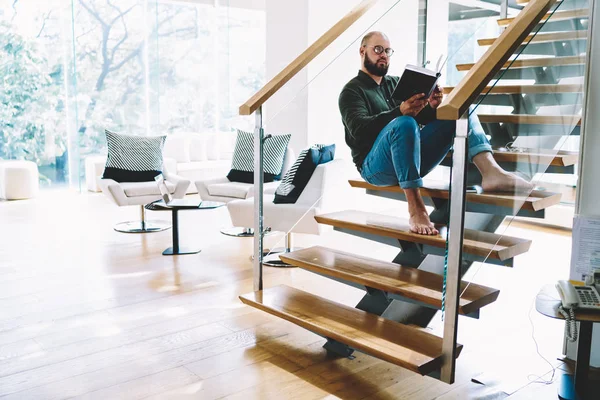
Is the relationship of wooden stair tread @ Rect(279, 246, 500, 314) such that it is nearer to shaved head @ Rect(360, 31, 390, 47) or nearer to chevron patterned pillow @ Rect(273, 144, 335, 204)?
chevron patterned pillow @ Rect(273, 144, 335, 204)

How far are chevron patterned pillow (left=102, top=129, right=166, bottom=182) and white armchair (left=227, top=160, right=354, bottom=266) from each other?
2.13 meters

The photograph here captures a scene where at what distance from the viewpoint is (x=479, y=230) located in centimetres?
297

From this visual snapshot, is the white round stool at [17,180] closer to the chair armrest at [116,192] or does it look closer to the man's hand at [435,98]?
the chair armrest at [116,192]

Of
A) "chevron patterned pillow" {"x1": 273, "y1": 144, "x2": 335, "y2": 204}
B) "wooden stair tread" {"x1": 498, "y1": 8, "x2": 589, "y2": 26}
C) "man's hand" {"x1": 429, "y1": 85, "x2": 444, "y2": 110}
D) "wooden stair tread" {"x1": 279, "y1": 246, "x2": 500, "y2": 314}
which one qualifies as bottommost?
"wooden stair tread" {"x1": 279, "y1": 246, "x2": 500, "y2": 314}

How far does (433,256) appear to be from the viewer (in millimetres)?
3109

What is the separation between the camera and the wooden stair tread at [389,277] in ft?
8.64

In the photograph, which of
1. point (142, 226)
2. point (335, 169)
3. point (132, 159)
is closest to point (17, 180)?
point (132, 159)

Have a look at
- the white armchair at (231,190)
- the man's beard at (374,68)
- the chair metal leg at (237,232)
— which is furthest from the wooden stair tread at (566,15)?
the chair metal leg at (237,232)

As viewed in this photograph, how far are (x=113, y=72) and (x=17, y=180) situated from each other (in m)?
2.13

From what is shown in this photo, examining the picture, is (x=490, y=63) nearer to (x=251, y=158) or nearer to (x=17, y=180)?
(x=251, y=158)

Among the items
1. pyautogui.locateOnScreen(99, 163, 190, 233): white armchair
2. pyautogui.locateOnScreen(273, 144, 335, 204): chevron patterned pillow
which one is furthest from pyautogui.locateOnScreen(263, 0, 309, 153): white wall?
pyautogui.locateOnScreen(99, 163, 190, 233): white armchair

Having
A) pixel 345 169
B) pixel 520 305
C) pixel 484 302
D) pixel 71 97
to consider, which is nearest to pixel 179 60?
pixel 71 97

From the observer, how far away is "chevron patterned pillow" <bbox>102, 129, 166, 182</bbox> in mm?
5961

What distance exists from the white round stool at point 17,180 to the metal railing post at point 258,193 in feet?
17.8
